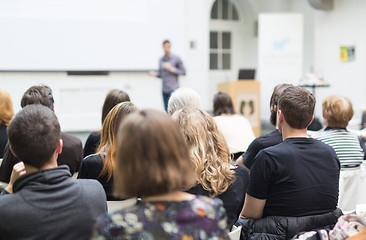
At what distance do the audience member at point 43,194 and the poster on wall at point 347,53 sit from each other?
6.82 meters

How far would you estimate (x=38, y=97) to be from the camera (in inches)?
107

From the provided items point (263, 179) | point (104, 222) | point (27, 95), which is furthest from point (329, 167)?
point (27, 95)

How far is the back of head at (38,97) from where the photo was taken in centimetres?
272

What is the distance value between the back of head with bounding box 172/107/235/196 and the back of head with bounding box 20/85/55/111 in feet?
3.96

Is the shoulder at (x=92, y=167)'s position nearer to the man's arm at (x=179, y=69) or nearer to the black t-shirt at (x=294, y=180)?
the black t-shirt at (x=294, y=180)

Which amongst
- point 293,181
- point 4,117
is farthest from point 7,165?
point 293,181

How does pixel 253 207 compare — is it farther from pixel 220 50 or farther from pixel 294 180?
pixel 220 50

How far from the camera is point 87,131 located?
7.96 m

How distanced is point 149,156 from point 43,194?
0.50 m

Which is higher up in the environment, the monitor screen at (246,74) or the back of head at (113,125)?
the monitor screen at (246,74)

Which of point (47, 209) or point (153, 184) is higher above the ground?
point (153, 184)

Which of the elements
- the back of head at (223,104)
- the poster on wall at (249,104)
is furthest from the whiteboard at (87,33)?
the back of head at (223,104)

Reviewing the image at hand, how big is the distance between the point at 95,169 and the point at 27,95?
3.27 feet

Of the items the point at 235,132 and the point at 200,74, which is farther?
the point at 200,74
